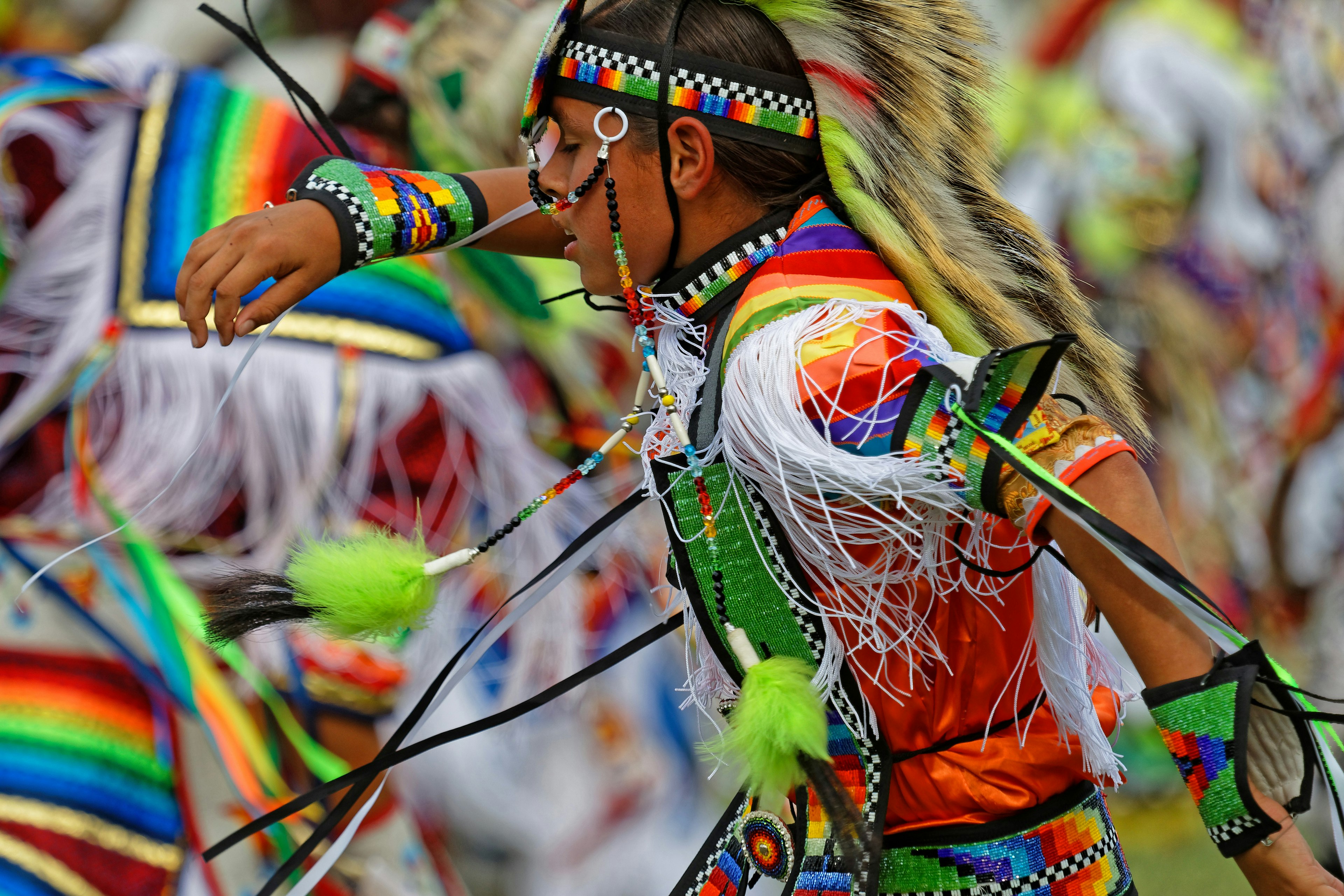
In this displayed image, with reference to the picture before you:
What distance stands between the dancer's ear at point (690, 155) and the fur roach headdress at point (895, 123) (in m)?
0.02

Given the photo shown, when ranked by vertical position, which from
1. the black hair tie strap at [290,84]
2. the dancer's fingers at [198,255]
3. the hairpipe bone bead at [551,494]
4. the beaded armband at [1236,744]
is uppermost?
the black hair tie strap at [290,84]

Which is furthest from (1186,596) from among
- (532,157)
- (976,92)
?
(532,157)

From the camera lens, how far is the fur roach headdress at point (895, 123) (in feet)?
→ 4.66

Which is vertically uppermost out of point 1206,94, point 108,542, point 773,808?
point 1206,94

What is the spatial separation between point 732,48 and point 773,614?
644mm

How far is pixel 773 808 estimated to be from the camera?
1.52 metres

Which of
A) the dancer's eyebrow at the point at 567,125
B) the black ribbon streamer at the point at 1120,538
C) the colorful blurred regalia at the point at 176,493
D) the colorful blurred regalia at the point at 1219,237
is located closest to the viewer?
the black ribbon streamer at the point at 1120,538

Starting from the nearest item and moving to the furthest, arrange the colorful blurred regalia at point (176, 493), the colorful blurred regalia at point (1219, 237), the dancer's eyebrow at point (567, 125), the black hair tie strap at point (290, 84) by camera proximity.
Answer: the dancer's eyebrow at point (567, 125), the black hair tie strap at point (290, 84), the colorful blurred regalia at point (176, 493), the colorful blurred regalia at point (1219, 237)

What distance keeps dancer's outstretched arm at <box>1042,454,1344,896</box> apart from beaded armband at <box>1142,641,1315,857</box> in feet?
0.05

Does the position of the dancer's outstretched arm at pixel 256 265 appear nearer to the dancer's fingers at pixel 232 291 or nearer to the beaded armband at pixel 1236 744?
the dancer's fingers at pixel 232 291

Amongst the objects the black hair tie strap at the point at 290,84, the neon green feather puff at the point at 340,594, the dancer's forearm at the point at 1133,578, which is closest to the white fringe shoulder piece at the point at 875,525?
the dancer's forearm at the point at 1133,578

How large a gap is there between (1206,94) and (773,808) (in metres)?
4.16

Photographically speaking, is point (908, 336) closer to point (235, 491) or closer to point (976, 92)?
point (976, 92)

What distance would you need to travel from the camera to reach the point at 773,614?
137 cm
